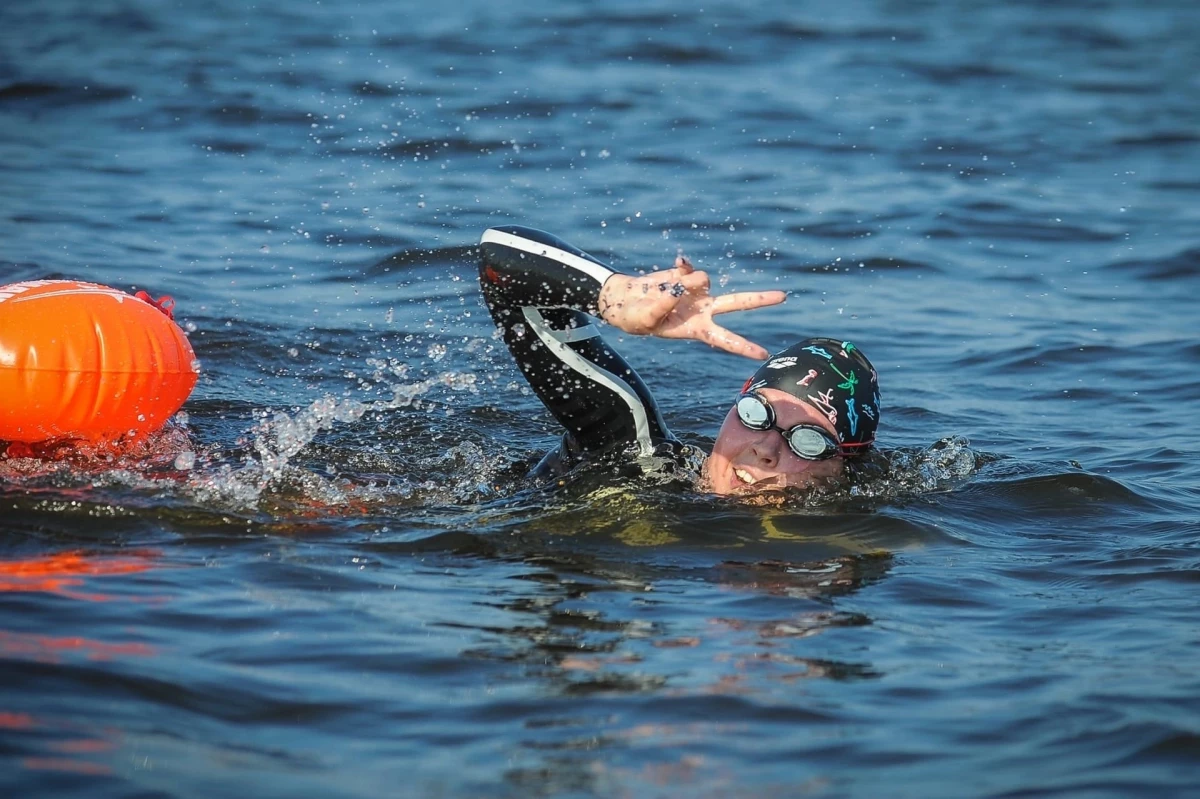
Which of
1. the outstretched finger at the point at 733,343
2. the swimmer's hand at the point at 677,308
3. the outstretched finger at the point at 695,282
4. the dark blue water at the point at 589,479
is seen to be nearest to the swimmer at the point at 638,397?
the dark blue water at the point at 589,479

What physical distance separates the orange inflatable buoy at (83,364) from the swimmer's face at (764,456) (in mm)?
2459

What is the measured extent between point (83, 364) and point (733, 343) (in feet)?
9.63

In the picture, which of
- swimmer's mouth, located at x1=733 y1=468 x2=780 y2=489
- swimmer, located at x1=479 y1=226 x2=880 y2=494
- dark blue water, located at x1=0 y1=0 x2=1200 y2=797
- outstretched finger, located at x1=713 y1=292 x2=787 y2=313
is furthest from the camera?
swimmer's mouth, located at x1=733 y1=468 x2=780 y2=489

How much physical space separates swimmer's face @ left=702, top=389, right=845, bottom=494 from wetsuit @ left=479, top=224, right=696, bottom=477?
209mm

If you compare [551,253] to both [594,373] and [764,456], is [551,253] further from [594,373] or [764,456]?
[764,456]

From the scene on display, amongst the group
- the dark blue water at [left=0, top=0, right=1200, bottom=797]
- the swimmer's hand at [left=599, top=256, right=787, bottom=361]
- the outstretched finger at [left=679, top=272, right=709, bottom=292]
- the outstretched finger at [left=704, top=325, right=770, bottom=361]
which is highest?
the outstretched finger at [left=679, top=272, right=709, bottom=292]

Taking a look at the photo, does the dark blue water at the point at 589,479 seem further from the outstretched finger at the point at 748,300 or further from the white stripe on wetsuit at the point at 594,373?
the outstretched finger at the point at 748,300

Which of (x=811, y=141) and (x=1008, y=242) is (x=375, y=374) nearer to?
(x=1008, y=242)

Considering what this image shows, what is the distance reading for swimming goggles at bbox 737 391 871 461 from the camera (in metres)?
5.95

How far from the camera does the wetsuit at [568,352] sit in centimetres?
529

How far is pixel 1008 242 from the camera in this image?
492 inches

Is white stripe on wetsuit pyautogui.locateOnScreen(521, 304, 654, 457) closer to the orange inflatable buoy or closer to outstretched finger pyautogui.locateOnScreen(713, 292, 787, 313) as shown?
outstretched finger pyautogui.locateOnScreen(713, 292, 787, 313)

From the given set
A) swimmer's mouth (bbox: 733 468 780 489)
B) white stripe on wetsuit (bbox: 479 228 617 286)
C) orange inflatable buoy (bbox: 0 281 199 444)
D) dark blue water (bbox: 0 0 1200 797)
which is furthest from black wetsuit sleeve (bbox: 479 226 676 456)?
orange inflatable buoy (bbox: 0 281 199 444)

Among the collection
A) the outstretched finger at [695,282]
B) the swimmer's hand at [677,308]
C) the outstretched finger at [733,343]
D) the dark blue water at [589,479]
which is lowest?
the dark blue water at [589,479]
